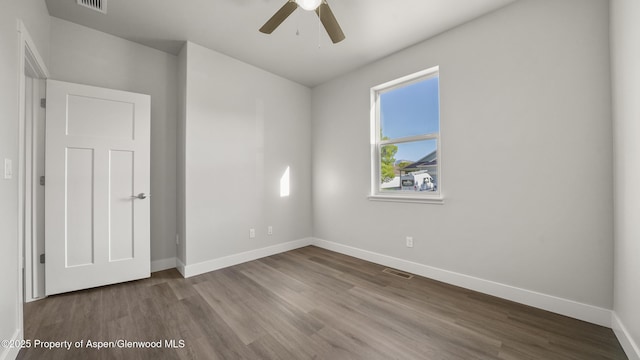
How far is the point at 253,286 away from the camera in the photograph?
2586mm

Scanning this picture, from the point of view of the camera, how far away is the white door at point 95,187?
2328 mm

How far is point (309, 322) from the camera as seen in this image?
1.94 metres

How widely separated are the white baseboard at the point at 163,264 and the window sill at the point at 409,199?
268 centimetres

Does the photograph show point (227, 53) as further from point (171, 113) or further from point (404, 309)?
point (404, 309)

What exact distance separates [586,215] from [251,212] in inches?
135

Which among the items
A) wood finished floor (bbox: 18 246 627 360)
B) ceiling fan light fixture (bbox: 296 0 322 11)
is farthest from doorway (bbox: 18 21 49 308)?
ceiling fan light fixture (bbox: 296 0 322 11)

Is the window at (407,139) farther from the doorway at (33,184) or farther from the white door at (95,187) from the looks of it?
the doorway at (33,184)

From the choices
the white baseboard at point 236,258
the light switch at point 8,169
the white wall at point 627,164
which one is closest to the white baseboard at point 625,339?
the white wall at point 627,164

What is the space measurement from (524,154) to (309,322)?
2.34m

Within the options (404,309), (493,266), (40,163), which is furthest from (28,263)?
(493,266)

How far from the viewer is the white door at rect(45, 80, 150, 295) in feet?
7.64

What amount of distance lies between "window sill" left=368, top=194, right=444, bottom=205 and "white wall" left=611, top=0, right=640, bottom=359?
126 cm

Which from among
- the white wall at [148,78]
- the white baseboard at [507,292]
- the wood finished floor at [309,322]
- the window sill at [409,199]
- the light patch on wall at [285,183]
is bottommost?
the wood finished floor at [309,322]

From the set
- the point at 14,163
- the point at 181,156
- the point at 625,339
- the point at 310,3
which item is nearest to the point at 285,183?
the point at 181,156
